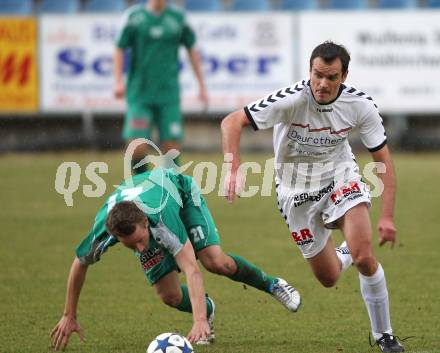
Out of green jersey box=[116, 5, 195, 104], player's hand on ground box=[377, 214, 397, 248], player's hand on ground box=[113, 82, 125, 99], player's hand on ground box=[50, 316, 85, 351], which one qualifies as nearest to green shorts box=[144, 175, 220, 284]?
player's hand on ground box=[50, 316, 85, 351]

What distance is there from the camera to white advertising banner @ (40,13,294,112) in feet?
60.0

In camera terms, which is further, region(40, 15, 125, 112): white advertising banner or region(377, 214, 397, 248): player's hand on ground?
region(40, 15, 125, 112): white advertising banner

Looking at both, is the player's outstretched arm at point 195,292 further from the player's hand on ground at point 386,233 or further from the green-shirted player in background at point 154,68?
the green-shirted player in background at point 154,68

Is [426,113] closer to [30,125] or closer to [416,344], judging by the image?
[30,125]

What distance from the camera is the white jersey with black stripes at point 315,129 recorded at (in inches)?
266

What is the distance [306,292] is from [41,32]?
10.9 meters

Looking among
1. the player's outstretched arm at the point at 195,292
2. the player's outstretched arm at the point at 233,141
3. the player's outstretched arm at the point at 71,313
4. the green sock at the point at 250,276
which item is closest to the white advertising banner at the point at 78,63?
the green sock at the point at 250,276

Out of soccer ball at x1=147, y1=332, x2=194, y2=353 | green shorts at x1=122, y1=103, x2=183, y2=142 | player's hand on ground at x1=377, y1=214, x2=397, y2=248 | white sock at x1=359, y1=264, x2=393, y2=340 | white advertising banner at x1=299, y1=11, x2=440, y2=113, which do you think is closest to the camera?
soccer ball at x1=147, y1=332, x2=194, y2=353

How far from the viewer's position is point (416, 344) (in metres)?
6.76

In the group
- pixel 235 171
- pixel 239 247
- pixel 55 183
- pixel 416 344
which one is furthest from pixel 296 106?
pixel 55 183

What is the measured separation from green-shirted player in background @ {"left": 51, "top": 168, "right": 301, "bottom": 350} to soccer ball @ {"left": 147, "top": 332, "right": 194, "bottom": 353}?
10cm

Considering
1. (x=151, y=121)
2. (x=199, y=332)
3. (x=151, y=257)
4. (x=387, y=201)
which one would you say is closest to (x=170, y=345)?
(x=199, y=332)

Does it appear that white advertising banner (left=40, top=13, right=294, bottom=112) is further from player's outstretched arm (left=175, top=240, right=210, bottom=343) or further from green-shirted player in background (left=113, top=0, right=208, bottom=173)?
player's outstretched arm (left=175, top=240, right=210, bottom=343)

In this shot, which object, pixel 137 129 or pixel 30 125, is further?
pixel 30 125
